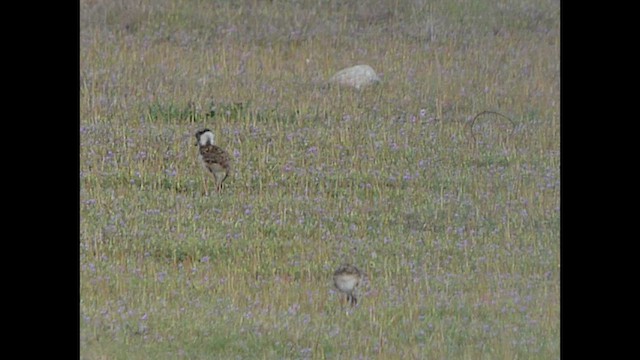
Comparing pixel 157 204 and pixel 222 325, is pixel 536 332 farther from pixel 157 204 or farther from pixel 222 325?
pixel 157 204

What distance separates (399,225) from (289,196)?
136cm

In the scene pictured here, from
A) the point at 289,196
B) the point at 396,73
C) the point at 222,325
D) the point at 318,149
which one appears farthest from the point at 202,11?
the point at 222,325

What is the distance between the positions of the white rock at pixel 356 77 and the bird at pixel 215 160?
4696 millimetres

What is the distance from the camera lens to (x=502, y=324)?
874 cm

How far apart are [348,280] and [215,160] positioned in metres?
3.61

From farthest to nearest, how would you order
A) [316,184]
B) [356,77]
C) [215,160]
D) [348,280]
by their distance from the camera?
[356,77] → [316,184] → [215,160] → [348,280]

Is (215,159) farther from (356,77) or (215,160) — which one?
(356,77)

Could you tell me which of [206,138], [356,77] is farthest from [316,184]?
[356,77]

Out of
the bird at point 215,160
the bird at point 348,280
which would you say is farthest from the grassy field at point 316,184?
the bird at point 215,160

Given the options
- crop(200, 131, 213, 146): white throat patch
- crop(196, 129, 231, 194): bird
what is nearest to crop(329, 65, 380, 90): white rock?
crop(200, 131, 213, 146): white throat patch

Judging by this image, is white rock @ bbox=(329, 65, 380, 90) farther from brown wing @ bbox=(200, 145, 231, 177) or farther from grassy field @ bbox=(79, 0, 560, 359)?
brown wing @ bbox=(200, 145, 231, 177)

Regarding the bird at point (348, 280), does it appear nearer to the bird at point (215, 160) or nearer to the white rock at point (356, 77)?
the bird at point (215, 160)

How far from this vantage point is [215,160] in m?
12.6

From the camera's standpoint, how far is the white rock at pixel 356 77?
56.3ft
